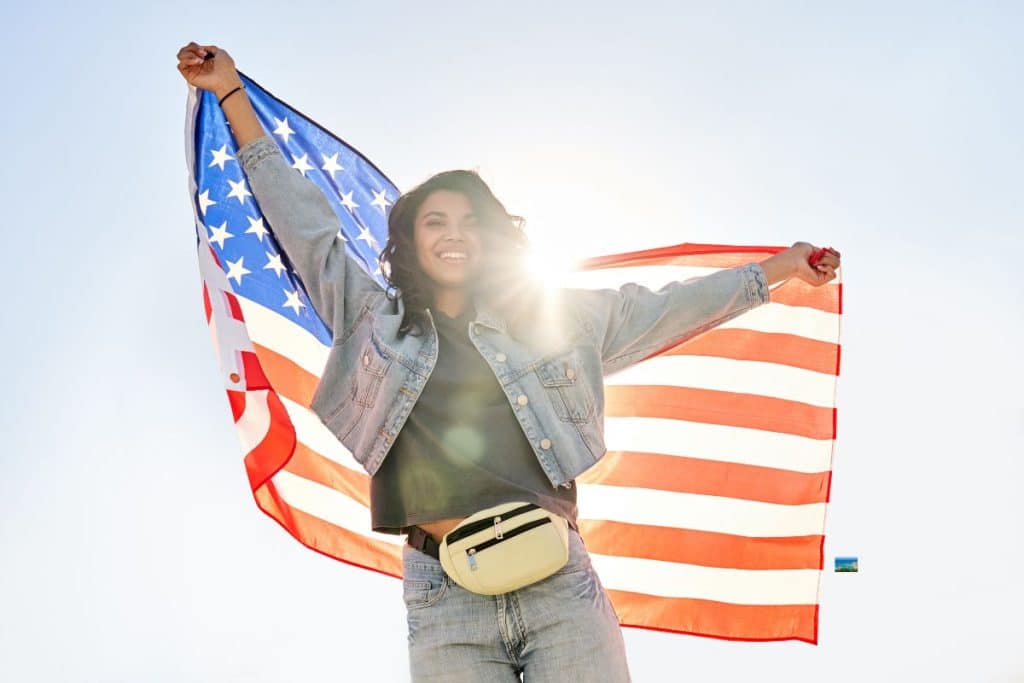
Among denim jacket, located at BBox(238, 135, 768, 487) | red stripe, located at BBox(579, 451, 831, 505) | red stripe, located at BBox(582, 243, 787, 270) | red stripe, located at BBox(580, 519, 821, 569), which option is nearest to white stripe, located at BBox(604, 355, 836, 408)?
red stripe, located at BBox(579, 451, 831, 505)

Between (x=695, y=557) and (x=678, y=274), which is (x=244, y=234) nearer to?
(x=678, y=274)

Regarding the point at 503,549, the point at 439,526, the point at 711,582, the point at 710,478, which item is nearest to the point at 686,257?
the point at 710,478

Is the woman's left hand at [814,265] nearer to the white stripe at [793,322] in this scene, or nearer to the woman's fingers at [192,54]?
the white stripe at [793,322]

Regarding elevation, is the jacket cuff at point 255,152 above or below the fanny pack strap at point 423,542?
above

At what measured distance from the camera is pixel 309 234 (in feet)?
14.3

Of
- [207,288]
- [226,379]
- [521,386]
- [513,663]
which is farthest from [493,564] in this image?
[207,288]

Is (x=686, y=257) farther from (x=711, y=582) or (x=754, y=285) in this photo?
(x=711, y=582)

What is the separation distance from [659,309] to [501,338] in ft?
2.42

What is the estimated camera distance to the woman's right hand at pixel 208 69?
4.68 metres

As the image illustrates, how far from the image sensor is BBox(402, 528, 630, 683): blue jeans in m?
3.59

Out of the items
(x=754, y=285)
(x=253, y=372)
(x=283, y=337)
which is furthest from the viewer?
(x=283, y=337)

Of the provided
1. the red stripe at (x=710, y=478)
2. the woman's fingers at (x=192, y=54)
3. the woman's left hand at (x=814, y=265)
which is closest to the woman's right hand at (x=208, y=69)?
the woman's fingers at (x=192, y=54)

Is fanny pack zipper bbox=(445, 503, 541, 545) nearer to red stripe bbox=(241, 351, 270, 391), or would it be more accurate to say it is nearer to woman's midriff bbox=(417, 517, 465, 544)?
woman's midriff bbox=(417, 517, 465, 544)

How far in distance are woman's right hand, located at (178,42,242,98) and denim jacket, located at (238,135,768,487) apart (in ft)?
1.19
